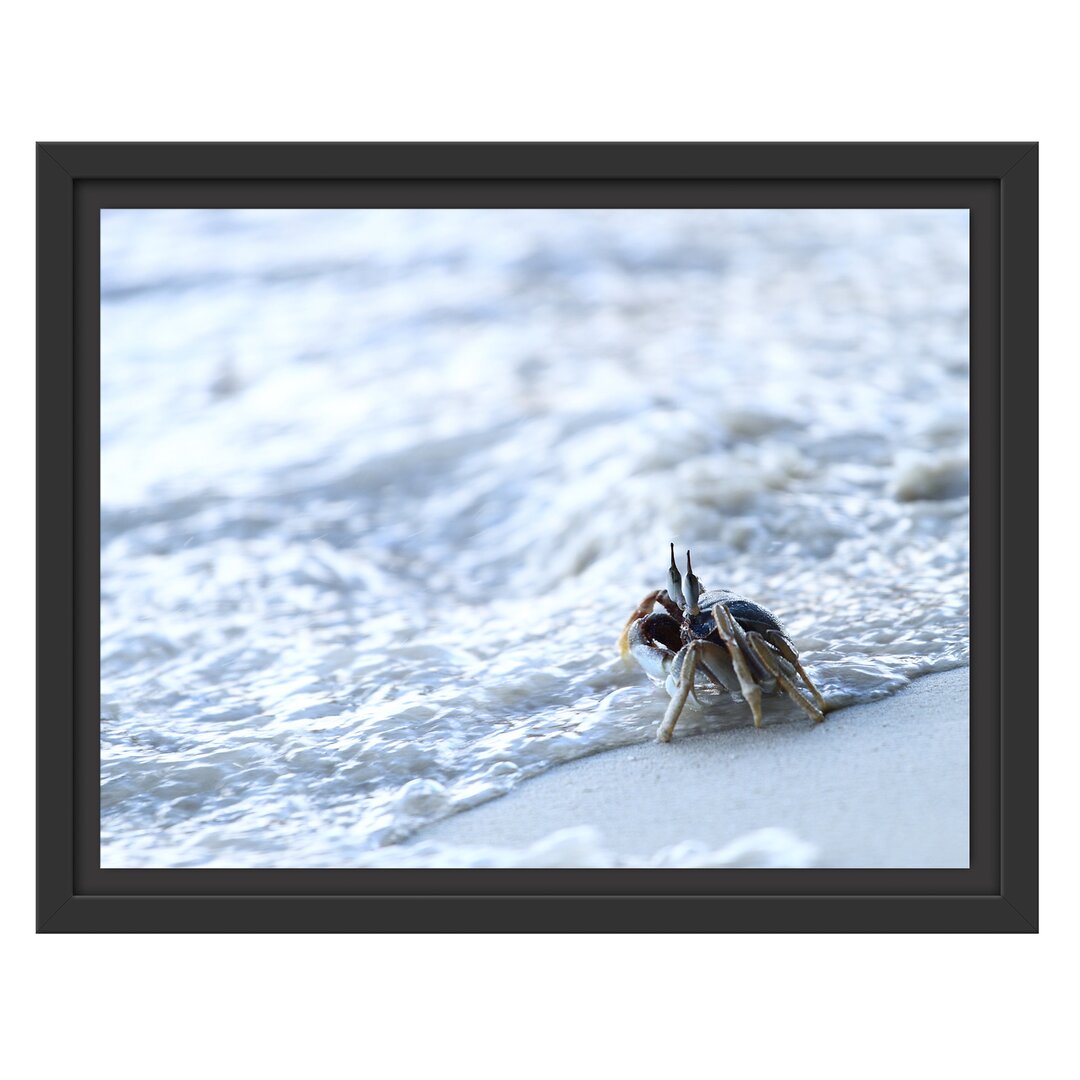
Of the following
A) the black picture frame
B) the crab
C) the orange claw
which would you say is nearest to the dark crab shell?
the crab

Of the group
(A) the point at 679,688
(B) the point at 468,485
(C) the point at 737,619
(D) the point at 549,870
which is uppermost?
(B) the point at 468,485

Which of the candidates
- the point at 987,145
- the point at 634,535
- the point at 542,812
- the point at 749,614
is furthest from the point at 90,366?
the point at 634,535

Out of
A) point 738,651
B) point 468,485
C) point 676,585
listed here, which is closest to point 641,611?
point 676,585

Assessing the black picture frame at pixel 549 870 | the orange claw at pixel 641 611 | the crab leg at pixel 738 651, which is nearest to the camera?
the black picture frame at pixel 549 870

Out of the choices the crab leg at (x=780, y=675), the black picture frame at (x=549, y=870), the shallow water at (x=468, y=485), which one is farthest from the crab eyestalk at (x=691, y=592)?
the black picture frame at (x=549, y=870)

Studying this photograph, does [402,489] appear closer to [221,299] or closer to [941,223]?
[221,299]

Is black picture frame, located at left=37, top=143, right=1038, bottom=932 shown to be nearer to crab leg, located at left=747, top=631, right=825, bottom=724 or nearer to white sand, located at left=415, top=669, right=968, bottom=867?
white sand, located at left=415, top=669, right=968, bottom=867

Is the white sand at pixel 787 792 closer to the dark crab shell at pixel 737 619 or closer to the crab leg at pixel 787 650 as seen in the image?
the crab leg at pixel 787 650

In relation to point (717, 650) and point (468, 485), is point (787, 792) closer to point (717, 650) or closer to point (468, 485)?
point (717, 650)
